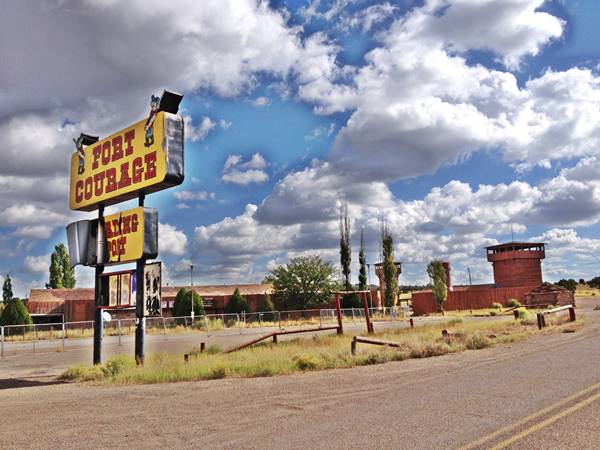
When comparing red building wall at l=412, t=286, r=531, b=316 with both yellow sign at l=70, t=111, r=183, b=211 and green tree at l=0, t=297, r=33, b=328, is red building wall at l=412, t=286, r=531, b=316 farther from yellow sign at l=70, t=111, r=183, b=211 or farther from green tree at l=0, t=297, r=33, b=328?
yellow sign at l=70, t=111, r=183, b=211

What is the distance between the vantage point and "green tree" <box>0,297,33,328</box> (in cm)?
4299

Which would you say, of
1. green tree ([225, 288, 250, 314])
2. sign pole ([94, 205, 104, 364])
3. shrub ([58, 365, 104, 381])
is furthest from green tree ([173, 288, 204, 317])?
shrub ([58, 365, 104, 381])

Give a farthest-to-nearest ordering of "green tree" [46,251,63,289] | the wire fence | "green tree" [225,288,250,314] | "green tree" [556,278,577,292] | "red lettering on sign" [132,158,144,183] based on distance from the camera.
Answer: "green tree" [556,278,577,292], "green tree" [46,251,63,289], "green tree" [225,288,250,314], the wire fence, "red lettering on sign" [132,158,144,183]

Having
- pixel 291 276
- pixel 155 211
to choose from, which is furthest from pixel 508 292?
pixel 155 211

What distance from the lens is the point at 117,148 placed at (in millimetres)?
17781

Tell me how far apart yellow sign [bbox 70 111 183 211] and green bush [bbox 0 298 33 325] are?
2920cm

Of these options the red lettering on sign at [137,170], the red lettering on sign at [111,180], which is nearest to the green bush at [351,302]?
the red lettering on sign at [111,180]

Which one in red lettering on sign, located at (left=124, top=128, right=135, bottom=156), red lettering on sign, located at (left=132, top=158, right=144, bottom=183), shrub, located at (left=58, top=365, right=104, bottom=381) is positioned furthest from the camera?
red lettering on sign, located at (left=124, top=128, right=135, bottom=156)

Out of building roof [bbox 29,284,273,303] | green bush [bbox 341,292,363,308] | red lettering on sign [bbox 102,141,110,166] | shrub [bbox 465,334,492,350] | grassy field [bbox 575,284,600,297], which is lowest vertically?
grassy field [bbox 575,284,600,297]

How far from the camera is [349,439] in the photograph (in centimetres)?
744

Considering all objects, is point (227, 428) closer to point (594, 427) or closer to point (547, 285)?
point (594, 427)

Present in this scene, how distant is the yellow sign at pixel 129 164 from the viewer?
1625cm

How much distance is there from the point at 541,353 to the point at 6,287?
68.3m

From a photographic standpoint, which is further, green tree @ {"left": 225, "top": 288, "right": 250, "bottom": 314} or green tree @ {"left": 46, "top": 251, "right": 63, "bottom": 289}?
green tree @ {"left": 46, "top": 251, "right": 63, "bottom": 289}
